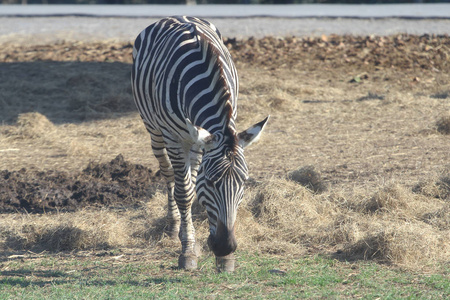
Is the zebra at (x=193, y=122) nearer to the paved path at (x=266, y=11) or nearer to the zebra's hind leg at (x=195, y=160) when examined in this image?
the zebra's hind leg at (x=195, y=160)

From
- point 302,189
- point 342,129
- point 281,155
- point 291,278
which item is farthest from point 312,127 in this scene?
point 291,278

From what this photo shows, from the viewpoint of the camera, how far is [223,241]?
180 inches

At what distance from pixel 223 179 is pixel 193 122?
74 cm

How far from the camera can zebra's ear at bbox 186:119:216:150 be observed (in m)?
4.62

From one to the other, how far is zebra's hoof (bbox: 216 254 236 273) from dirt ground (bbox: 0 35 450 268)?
4.93 feet

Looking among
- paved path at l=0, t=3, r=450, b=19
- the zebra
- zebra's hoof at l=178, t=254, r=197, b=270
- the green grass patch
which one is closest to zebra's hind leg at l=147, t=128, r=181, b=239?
the zebra

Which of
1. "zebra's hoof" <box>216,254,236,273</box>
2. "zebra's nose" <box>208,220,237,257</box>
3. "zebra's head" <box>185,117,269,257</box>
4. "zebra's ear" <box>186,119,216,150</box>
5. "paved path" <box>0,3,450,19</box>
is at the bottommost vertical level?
"paved path" <box>0,3,450,19</box>

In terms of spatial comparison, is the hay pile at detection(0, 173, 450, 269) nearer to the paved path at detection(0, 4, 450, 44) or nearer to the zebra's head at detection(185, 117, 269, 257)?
the zebra's head at detection(185, 117, 269, 257)

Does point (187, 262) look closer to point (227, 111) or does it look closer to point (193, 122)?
point (193, 122)

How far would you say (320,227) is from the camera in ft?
21.8

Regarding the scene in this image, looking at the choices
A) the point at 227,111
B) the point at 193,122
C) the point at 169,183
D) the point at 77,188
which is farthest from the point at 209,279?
the point at 77,188

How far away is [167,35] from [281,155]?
3.66 meters

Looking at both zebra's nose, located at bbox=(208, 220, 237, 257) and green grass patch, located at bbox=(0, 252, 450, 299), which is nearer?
zebra's nose, located at bbox=(208, 220, 237, 257)

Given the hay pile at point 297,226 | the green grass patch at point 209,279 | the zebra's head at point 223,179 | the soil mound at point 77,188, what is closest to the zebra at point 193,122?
the zebra's head at point 223,179
